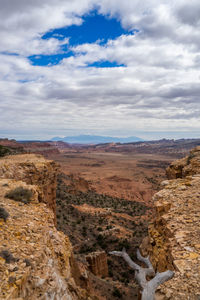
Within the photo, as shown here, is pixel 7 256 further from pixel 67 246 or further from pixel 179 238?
pixel 179 238

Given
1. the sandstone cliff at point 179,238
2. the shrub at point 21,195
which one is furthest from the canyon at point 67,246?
the shrub at point 21,195

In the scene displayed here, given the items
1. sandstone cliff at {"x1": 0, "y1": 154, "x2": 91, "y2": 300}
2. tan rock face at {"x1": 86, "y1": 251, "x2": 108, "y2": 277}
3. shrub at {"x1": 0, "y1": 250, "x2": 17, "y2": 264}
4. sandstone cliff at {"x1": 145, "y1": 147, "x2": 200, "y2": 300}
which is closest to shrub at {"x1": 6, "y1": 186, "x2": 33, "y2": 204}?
sandstone cliff at {"x1": 0, "y1": 154, "x2": 91, "y2": 300}

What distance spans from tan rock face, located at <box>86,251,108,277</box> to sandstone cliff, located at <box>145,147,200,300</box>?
10.6 m

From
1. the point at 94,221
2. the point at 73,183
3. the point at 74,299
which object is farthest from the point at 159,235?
the point at 73,183

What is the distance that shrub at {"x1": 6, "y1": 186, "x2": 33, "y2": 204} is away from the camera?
8.43m

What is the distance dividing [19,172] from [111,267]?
12.4 metres

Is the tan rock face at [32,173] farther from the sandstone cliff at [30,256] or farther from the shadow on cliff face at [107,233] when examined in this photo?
the shadow on cliff face at [107,233]

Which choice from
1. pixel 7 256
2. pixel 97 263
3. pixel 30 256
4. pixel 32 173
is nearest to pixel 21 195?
pixel 30 256

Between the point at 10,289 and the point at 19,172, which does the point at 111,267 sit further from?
the point at 10,289

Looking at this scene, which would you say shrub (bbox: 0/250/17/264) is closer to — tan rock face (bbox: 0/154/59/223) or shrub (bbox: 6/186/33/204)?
shrub (bbox: 6/186/33/204)

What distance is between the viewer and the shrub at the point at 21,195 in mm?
8430

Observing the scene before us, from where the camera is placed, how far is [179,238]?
5.82 m

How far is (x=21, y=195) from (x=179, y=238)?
6.13m

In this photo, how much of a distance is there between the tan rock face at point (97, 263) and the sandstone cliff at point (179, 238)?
34.8 ft
